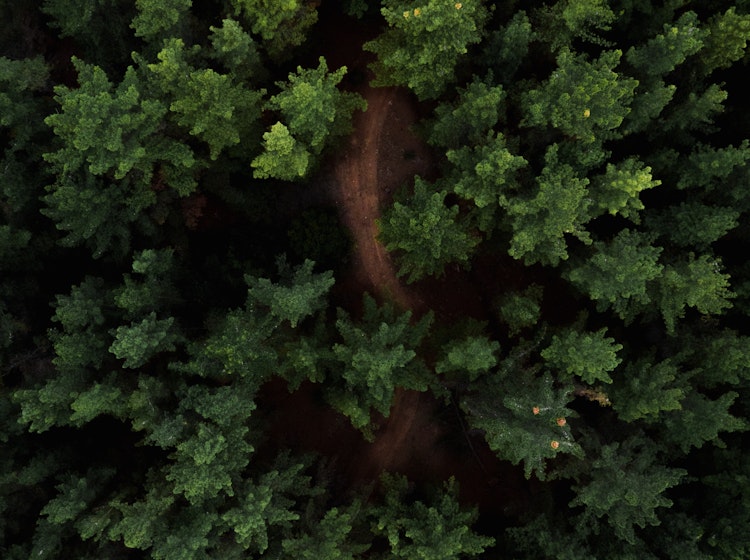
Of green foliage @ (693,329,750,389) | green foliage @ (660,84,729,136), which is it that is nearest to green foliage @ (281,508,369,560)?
green foliage @ (693,329,750,389)

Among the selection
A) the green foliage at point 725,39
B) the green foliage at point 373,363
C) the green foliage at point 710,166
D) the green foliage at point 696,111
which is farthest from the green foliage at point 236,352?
the green foliage at point 725,39

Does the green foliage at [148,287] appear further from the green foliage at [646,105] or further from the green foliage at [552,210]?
the green foliage at [646,105]

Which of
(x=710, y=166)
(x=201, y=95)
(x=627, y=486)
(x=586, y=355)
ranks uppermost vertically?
(x=201, y=95)

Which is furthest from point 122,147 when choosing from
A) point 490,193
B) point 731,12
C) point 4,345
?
point 731,12

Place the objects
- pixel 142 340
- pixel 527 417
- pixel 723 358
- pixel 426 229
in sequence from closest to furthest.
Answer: pixel 142 340 < pixel 527 417 < pixel 426 229 < pixel 723 358

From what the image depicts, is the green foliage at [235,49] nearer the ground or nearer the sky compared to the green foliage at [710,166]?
nearer the sky

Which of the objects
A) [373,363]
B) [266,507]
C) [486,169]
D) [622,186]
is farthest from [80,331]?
[622,186]

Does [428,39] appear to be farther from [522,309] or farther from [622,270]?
[522,309]
